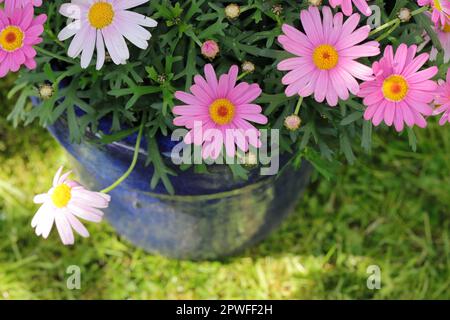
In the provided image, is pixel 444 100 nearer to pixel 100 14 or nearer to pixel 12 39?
pixel 100 14

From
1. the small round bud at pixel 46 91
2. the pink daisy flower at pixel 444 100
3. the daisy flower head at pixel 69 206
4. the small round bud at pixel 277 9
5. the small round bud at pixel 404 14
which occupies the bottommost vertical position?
the daisy flower head at pixel 69 206

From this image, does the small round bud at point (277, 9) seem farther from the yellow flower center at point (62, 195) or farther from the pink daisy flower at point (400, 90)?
the yellow flower center at point (62, 195)

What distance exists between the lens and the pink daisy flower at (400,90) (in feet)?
3.45

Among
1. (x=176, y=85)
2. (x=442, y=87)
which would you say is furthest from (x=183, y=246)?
(x=442, y=87)

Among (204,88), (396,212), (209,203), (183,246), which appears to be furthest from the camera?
(396,212)

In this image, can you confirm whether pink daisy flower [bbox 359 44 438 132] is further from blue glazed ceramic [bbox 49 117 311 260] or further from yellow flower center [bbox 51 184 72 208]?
yellow flower center [bbox 51 184 72 208]

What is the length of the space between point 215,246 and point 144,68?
0.69 metres

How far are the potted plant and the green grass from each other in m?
0.41

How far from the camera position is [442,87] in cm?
109

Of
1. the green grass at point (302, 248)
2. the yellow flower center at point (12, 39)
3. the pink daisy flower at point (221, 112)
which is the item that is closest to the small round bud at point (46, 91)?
the yellow flower center at point (12, 39)

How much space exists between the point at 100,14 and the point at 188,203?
1.74ft

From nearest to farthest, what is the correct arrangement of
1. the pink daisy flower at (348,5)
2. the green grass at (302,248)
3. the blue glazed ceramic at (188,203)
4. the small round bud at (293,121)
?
the pink daisy flower at (348,5)
the small round bud at (293,121)
the blue glazed ceramic at (188,203)
the green grass at (302,248)

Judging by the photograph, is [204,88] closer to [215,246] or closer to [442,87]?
[442,87]

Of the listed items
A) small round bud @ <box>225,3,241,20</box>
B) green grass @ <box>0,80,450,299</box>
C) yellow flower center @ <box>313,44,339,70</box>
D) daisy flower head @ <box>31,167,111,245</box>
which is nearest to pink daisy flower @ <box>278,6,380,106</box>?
yellow flower center @ <box>313,44,339,70</box>
